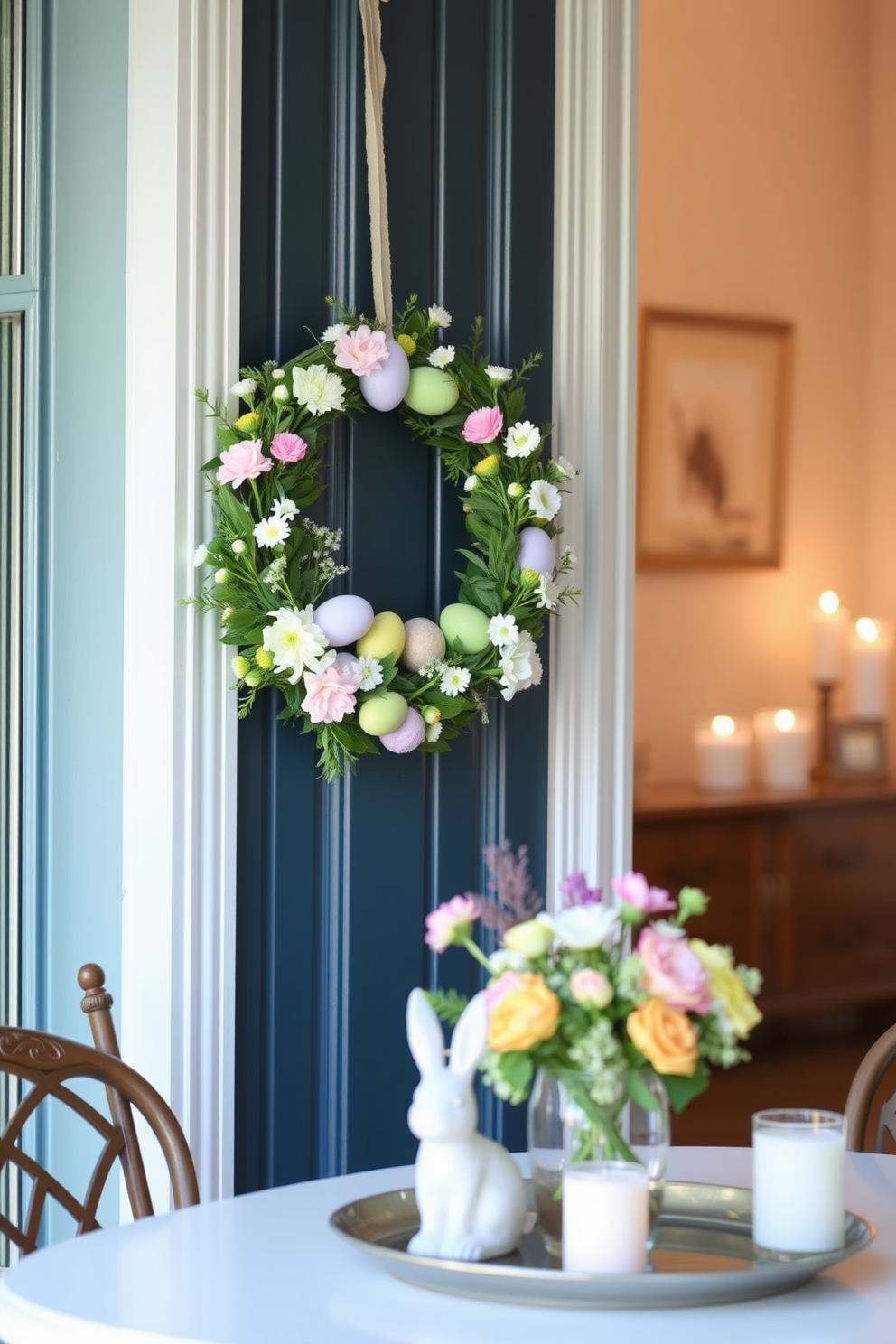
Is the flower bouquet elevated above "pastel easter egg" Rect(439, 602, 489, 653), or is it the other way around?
"pastel easter egg" Rect(439, 602, 489, 653)

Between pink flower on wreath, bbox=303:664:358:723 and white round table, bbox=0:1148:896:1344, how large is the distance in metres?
0.66

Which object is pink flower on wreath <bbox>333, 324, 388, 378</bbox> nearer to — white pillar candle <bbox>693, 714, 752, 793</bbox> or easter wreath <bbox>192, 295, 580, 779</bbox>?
easter wreath <bbox>192, 295, 580, 779</bbox>

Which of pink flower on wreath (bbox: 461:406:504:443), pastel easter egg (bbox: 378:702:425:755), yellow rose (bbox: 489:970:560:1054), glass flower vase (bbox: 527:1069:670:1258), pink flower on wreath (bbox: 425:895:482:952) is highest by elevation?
pink flower on wreath (bbox: 461:406:504:443)

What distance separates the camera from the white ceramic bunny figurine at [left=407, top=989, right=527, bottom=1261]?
1.15m

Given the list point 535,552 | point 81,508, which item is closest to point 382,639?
point 535,552

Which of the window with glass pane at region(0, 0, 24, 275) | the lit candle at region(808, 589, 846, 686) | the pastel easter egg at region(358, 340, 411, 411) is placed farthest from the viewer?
the lit candle at region(808, 589, 846, 686)

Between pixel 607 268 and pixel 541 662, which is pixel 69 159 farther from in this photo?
pixel 541 662

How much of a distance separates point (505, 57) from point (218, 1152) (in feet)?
4.58

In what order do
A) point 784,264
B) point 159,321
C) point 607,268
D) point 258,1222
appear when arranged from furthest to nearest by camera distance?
point 784,264, point 607,268, point 159,321, point 258,1222

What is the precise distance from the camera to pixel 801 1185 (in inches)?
45.1

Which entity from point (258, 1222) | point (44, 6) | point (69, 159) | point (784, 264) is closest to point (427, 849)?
point (258, 1222)

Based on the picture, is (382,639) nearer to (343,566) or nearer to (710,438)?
(343,566)

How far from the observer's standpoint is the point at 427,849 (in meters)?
2.11

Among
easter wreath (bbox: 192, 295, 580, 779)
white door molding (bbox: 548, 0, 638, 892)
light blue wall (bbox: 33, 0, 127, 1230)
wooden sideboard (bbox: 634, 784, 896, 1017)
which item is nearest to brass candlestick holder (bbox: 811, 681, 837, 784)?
wooden sideboard (bbox: 634, 784, 896, 1017)
